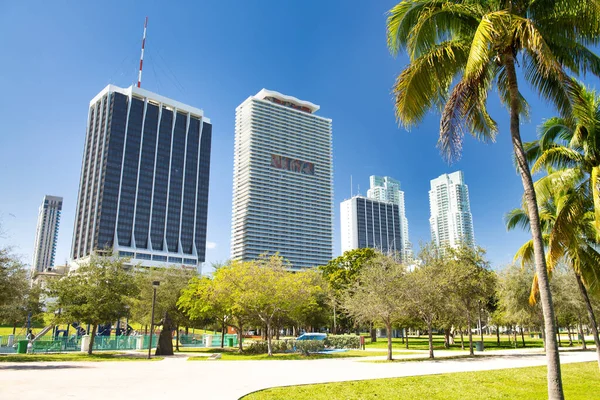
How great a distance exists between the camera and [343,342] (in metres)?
41.0

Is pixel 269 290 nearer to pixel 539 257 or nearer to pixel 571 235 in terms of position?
pixel 571 235

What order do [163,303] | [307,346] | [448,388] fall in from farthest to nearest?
1. [163,303]
2. [307,346]
3. [448,388]

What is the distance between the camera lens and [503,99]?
13117 mm

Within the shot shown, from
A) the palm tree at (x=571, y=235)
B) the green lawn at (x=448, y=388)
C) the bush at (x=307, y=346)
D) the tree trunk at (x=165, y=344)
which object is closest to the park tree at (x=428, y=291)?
the palm tree at (x=571, y=235)

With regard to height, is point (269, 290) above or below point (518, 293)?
below

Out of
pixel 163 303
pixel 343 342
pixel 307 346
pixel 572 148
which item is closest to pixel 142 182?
pixel 163 303

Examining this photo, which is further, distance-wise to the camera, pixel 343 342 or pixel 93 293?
pixel 343 342

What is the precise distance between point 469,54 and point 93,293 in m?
29.6

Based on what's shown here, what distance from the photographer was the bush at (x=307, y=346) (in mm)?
32438

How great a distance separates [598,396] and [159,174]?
17386 cm

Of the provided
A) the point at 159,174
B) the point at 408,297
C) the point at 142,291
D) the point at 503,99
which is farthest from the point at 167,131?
the point at 503,99

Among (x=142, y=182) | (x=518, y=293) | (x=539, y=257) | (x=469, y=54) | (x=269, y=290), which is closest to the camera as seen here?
(x=539, y=257)

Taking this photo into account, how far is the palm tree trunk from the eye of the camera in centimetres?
885

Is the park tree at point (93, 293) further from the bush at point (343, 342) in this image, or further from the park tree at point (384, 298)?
the bush at point (343, 342)
